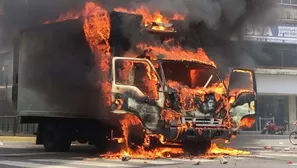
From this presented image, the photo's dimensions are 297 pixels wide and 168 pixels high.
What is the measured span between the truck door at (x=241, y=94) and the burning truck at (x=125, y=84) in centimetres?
2

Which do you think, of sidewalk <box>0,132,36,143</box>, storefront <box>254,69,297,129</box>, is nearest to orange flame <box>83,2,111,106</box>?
sidewalk <box>0,132,36,143</box>

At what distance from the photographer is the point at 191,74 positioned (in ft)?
36.7

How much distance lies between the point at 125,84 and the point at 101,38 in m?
1.22

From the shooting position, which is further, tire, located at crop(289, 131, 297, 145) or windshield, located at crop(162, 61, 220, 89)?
tire, located at crop(289, 131, 297, 145)

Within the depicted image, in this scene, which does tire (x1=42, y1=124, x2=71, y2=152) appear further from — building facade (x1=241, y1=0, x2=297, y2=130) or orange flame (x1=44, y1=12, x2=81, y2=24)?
building facade (x1=241, y1=0, x2=297, y2=130)

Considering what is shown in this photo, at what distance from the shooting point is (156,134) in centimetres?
999

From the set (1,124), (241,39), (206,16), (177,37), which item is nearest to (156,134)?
(177,37)

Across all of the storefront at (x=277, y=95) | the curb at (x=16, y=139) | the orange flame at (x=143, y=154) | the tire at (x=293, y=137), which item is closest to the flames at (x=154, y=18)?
the orange flame at (x=143, y=154)

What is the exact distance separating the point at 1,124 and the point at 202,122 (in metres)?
12.5

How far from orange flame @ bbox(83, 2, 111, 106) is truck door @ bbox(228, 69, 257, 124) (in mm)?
3029

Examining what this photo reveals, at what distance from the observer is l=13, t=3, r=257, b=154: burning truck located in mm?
9977

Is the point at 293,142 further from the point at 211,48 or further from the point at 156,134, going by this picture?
the point at 156,134

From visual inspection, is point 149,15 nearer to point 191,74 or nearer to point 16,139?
point 191,74

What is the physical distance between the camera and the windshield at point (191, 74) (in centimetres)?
1070
